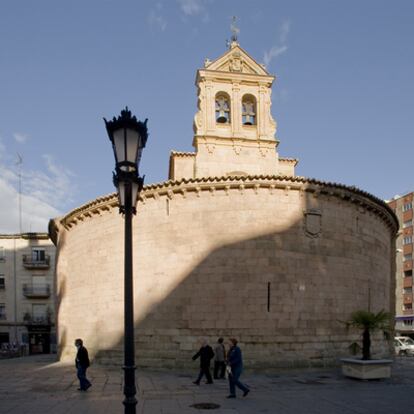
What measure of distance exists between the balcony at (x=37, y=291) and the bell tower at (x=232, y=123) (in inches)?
882

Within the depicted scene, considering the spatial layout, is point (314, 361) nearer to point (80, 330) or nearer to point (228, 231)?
point (228, 231)

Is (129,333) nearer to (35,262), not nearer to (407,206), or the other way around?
(35,262)

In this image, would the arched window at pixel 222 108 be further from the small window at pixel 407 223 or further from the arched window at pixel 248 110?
the small window at pixel 407 223

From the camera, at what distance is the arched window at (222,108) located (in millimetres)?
26109

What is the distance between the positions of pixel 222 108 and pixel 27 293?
2680cm

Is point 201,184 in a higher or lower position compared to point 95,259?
higher

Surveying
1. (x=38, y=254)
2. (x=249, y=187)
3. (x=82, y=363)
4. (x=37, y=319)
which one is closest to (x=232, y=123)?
(x=249, y=187)

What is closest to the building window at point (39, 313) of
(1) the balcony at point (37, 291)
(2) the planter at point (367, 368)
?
(1) the balcony at point (37, 291)

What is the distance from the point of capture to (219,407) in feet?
33.0

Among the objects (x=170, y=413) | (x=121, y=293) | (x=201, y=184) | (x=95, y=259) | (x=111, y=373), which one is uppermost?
(x=201, y=184)

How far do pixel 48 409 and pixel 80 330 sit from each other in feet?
35.0

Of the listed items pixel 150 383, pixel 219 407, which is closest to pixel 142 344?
pixel 150 383

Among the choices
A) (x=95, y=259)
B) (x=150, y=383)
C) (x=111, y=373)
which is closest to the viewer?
(x=150, y=383)

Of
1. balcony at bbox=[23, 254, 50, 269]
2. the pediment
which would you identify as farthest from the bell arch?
balcony at bbox=[23, 254, 50, 269]
